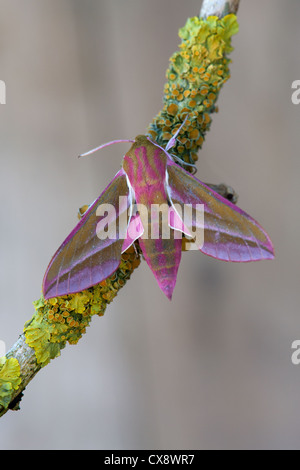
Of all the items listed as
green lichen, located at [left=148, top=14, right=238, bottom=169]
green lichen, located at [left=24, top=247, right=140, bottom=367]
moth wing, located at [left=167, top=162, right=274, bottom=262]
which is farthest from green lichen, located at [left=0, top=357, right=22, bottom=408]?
green lichen, located at [left=148, top=14, right=238, bottom=169]

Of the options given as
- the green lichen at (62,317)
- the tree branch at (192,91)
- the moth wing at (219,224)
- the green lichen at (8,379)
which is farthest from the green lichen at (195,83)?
the green lichen at (8,379)

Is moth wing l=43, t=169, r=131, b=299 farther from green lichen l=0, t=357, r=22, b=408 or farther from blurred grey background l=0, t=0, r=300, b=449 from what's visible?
blurred grey background l=0, t=0, r=300, b=449

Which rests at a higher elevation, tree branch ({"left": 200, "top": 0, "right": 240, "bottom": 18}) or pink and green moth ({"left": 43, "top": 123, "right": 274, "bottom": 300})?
tree branch ({"left": 200, "top": 0, "right": 240, "bottom": 18})

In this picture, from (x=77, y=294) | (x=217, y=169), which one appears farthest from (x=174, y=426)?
(x=77, y=294)

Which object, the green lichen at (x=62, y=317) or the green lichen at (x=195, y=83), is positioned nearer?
the green lichen at (x=62, y=317)

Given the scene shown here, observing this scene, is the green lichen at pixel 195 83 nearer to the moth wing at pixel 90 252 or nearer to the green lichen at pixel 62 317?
the moth wing at pixel 90 252

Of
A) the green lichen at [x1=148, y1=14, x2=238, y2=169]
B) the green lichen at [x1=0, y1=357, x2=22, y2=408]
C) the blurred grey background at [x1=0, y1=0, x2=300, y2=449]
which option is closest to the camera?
the green lichen at [x1=0, y1=357, x2=22, y2=408]
